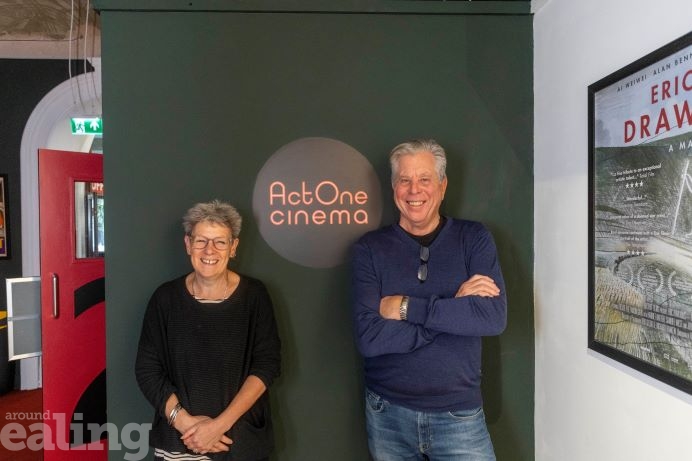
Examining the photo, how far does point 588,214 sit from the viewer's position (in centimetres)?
184

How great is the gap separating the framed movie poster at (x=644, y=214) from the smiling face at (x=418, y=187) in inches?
22.9

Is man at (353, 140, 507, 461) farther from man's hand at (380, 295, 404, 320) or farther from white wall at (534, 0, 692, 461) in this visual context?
white wall at (534, 0, 692, 461)

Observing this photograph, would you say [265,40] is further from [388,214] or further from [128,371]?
[128,371]

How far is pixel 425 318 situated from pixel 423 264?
246mm

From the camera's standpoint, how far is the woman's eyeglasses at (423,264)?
1.91m

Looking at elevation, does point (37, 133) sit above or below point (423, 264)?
above

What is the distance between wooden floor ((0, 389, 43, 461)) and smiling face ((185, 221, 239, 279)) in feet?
8.63

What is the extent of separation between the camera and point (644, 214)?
1.50 meters

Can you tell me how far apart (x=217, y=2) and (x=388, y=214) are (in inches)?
49.9

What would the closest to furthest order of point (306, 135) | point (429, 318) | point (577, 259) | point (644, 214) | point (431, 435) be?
point (644, 214)
point (429, 318)
point (431, 435)
point (577, 259)
point (306, 135)

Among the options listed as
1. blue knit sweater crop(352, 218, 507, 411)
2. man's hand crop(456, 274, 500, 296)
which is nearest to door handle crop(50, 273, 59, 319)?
blue knit sweater crop(352, 218, 507, 411)

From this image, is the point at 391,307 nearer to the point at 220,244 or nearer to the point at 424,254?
the point at 424,254

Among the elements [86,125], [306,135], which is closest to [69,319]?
[306,135]

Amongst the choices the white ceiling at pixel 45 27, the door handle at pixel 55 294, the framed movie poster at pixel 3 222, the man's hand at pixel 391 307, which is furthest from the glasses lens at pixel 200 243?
the framed movie poster at pixel 3 222
